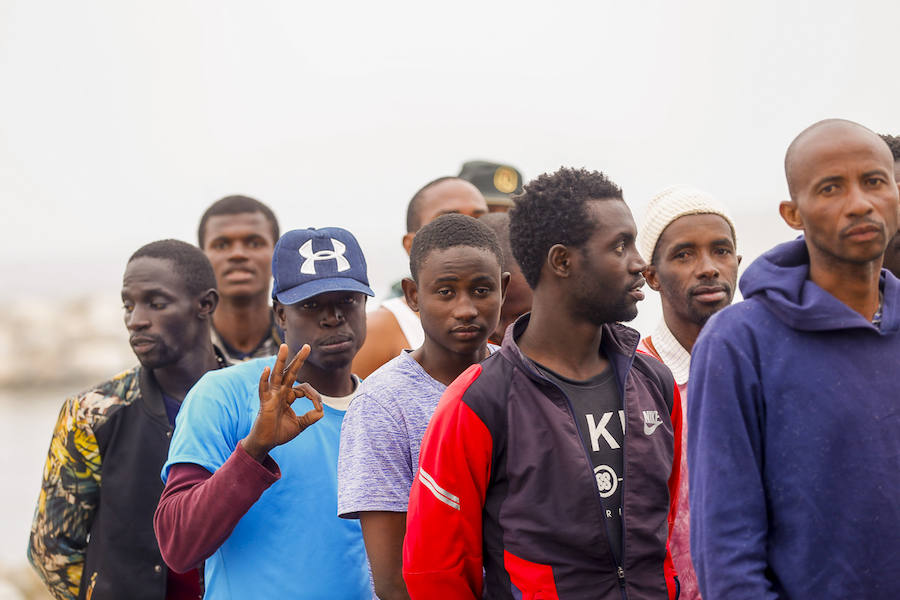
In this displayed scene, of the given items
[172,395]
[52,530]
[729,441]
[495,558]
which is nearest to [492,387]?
[495,558]

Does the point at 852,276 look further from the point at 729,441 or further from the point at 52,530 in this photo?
the point at 52,530

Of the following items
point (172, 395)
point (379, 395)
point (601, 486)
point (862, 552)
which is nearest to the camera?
point (862, 552)

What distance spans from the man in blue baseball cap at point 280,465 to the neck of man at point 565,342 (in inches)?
28.7

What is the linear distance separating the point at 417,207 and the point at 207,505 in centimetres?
284

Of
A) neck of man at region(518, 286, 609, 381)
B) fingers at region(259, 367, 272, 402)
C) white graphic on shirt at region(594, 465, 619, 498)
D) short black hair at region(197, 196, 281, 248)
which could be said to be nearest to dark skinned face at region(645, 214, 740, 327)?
neck of man at region(518, 286, 609, 381)

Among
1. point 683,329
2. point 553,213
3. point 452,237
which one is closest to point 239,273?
point 452,237

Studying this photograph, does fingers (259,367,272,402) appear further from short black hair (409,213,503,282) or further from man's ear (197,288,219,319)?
man's ear (197,288,219,319)

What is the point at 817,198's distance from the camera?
2246mm

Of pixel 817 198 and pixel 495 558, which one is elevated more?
pixel 817 198

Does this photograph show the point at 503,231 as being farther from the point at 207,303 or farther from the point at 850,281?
the point at 850,281

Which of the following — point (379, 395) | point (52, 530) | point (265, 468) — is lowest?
point (52, 530)

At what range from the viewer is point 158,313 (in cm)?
378

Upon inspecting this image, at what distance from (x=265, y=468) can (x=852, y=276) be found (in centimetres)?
175

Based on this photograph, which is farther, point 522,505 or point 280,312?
point 280,312
